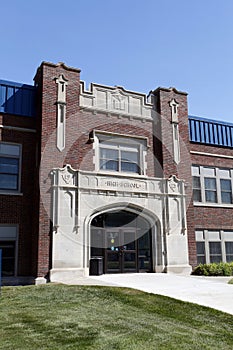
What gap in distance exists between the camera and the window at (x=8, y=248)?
16094 mm

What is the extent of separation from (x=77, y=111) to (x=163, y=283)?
9.17 m

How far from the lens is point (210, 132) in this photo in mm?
22609

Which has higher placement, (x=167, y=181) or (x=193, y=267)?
(x=167, y=181)

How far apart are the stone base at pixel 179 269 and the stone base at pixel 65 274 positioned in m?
4.44

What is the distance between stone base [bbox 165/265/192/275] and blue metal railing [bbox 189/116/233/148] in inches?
301

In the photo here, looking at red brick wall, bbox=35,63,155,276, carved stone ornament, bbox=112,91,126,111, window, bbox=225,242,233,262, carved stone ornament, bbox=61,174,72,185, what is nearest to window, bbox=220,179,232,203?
window, bbox=225,242,233,262

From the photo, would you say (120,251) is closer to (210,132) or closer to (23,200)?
(23,200)

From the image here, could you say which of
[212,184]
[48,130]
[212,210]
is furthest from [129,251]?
[212,184]

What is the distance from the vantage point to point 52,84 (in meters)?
17.6

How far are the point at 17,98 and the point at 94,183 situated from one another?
5.61 meters

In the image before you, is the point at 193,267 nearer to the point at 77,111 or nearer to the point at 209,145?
the point at 209,145

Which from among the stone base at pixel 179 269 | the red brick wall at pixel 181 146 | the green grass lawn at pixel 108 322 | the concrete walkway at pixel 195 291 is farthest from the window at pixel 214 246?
the green grass lawn at pixel 108 322

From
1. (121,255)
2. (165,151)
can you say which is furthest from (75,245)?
(165,151)

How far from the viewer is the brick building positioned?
16078 mm
